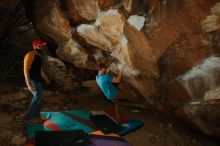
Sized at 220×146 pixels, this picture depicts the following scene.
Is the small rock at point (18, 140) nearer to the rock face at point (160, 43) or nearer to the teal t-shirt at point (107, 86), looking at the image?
the teal t-shirt at point (107, 86)

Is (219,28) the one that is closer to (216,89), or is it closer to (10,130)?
(216,89)

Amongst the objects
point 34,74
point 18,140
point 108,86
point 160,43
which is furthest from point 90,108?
point 160,43

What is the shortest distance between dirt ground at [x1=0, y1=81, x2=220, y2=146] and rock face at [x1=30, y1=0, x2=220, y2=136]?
441 millimetres

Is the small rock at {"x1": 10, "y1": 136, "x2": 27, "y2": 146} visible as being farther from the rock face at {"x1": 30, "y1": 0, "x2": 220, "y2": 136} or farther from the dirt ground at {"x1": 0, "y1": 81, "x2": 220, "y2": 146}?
the rock face at {"x1": 30, "y1": 0, "x2": 220, "y2": 136}

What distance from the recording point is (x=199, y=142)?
23.2 feet

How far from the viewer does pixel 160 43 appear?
668cm

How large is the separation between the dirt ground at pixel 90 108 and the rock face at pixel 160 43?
44 cm

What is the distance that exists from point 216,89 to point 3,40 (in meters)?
7.78

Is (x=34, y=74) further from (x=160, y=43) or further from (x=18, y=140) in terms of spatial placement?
(x=160, y=43)

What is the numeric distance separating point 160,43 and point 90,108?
303 cm

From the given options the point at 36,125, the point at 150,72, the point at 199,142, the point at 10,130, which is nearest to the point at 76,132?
the point at 36,125

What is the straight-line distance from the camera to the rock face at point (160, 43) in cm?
617

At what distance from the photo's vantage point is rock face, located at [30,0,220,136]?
6.17m

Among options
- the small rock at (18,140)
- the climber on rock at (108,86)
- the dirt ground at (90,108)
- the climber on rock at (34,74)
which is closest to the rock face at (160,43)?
the dirt ground at (90,108)
